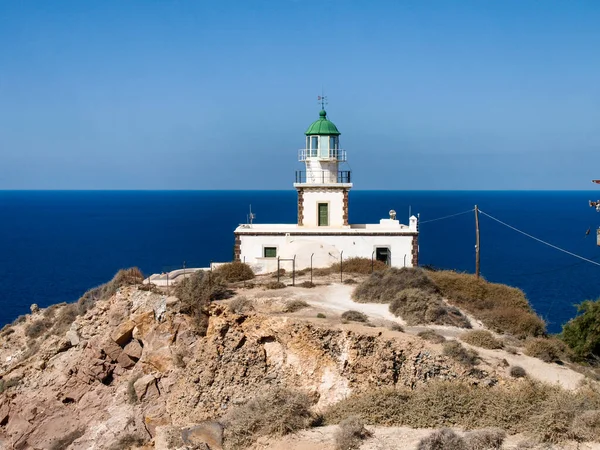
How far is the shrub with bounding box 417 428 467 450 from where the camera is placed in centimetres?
1228

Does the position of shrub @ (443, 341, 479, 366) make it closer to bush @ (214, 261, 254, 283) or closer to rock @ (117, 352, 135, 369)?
rock @ (117, 352, 135, 369)

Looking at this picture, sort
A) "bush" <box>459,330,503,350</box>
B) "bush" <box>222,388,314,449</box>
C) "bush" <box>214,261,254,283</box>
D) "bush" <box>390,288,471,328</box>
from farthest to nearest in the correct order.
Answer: "bush" <box>214,261,254,283</box>, "bush" <box>390,288,471,328</box>, "bush" <box>459,330,503,350</box>, "bush" <box>222,388,314,449</box>

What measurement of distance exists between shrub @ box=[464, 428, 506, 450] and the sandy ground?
3209 mm

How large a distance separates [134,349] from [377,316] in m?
8.71

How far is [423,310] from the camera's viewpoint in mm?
21328

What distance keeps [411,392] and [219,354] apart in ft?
21.3

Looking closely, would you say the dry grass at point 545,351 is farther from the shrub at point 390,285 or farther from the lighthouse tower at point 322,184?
the lighthouse tower at point 322,184

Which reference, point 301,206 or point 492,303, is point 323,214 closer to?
point 301,206

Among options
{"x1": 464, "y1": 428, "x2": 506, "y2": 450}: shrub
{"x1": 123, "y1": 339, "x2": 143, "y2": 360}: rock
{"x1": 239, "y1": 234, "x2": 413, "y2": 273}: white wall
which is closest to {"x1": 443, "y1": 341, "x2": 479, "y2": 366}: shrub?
{"x1": 464, "y1": 428, "x2": 506, "y2": 450}: shrub

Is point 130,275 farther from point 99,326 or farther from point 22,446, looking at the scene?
point 22,446

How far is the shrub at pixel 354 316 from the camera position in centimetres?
2006

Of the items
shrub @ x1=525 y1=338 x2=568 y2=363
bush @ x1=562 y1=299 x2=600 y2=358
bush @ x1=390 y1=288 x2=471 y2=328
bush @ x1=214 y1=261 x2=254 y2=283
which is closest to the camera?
shrub @ x1=525 y1=338 x2=568 y2=363

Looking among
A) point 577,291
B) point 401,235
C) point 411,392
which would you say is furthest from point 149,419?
point 577,291

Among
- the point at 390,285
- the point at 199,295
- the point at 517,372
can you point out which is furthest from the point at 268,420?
the point at 390,285
